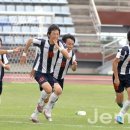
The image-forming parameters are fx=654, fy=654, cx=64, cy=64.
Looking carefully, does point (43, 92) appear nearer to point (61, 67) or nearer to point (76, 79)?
point (61, 67)

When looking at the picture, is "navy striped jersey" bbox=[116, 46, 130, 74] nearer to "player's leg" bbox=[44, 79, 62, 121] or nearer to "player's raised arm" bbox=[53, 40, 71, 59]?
"player's raised arm" bbox=[53, 40, 71, 59]

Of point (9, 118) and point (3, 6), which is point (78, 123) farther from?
point (3, 6)

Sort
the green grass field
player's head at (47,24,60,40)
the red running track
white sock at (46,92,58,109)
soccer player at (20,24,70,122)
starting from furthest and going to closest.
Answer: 1. the red running track
2. white sock at (46,92,58,109)
3. soccer player at (20,24,70,122)
4. player's head at (47,24,60,40)
5. the green grass field

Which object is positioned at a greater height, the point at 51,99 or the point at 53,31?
the point at 53,31

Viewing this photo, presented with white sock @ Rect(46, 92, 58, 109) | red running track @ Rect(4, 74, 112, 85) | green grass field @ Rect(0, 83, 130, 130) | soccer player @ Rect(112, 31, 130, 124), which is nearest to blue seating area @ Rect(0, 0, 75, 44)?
red running track @ Rect(4, 74, 112, 85)

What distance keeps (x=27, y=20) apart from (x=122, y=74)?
15111 mm

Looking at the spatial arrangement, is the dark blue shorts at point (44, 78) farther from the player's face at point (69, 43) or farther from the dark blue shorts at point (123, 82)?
the dark blue shorts at point (123, 82)

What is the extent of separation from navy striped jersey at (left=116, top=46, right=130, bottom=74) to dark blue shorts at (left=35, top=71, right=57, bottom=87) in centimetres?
132

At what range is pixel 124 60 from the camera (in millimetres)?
12500

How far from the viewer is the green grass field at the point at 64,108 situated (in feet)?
37.2

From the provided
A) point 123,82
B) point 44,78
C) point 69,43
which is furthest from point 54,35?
point 123,82

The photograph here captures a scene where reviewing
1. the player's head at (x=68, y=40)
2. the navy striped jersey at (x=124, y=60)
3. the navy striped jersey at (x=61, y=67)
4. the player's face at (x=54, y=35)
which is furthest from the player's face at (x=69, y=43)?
the navy striped jersey at (x=124, y=60)

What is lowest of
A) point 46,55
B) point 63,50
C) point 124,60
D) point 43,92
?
point 43,92

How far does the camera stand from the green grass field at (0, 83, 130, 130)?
37.2 ft
